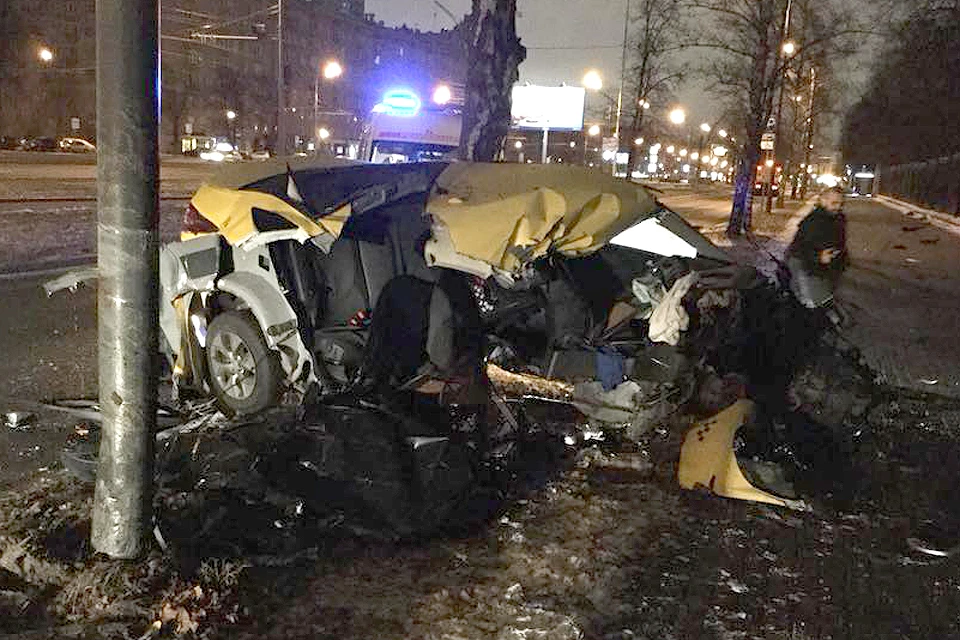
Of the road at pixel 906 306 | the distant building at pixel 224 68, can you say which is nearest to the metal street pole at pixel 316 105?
the distant building at pixel 224 68

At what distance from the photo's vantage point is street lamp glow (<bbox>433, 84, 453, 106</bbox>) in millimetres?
21172

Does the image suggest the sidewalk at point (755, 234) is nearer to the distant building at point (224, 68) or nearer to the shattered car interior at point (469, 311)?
the shattered car interior at point (469, 311)

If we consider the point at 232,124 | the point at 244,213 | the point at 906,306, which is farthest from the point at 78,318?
the point at 232,124

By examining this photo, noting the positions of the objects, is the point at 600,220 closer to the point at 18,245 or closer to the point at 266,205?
the point at 266,205

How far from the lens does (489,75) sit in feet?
35.3

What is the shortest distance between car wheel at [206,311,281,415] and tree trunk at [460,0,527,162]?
5.73 metres

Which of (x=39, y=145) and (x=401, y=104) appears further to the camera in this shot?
(x=39, y=145)

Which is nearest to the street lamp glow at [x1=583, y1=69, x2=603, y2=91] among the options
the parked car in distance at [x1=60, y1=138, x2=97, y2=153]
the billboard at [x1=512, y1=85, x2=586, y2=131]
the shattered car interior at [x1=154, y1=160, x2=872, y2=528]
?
the billboard at [x1=512, y1=85, x2=586, y2=131]

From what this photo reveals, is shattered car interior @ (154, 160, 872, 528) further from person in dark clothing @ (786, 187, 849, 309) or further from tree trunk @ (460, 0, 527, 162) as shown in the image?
tree trunk @ (460, 0, 527, 162)

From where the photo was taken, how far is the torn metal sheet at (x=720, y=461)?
4.79 meters

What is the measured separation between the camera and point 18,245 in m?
14.0

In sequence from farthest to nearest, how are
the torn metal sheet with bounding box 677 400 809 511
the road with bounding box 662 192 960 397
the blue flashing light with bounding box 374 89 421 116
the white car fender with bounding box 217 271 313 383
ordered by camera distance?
1. the blue flashing light with bounding box 374 89 421 116
2. the road with bounding box 662 192 960 397
3. the white car fender with bounding box 217 271 313 383
4. the torn metal sheet with bounding box 677 400 809 511

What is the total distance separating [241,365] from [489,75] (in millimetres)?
6268

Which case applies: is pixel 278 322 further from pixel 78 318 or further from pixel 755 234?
pixel 755 234
